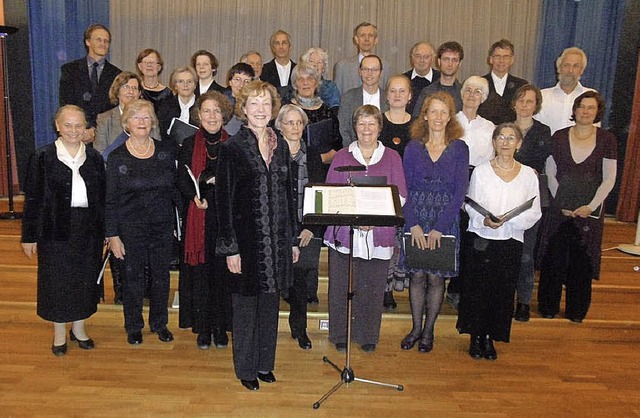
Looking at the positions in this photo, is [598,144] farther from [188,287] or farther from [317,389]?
[188,287]

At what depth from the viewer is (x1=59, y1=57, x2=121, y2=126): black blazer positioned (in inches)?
183

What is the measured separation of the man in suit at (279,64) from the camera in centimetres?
508

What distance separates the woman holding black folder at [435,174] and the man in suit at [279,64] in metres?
1.88

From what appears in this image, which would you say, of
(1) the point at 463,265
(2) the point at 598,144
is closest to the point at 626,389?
(1) the point at 463,265

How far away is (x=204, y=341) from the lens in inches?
147

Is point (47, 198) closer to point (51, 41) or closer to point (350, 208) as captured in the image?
point (350, 208)

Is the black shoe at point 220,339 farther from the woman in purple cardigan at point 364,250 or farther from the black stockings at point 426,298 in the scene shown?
the black stockings at point 426,298

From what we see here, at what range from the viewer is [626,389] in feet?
11.2

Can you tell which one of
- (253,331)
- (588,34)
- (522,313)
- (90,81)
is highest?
(588,34)

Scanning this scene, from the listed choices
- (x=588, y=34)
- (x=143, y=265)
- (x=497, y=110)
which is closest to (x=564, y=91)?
(x=497, y=110)

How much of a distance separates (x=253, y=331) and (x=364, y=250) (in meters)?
0.84

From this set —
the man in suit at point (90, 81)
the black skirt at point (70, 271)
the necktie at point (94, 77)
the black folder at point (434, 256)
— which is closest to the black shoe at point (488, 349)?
the black folder at point (434, 256)

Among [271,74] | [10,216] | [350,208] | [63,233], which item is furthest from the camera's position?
[10,216]

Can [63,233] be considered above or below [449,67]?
below
